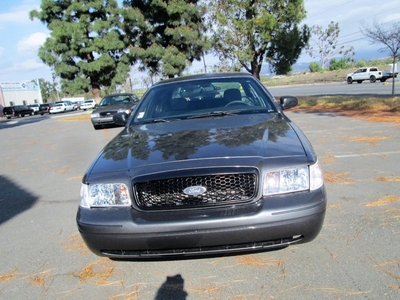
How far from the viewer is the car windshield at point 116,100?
595 inches

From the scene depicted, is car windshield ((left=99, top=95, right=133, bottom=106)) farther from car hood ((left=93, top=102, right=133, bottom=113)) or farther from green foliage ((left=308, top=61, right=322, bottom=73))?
green foliage ((left=308, top=61, right=322, bottom=73))

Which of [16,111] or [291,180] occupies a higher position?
[291,180]

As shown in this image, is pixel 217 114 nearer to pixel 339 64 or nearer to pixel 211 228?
pixel 211 228

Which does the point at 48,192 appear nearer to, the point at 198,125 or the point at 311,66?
the point at 198,125

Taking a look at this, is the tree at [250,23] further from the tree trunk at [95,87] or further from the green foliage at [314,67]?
the green foliage at [314,67]

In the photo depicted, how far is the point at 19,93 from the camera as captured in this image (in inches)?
2338

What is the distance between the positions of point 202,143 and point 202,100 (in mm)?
1497

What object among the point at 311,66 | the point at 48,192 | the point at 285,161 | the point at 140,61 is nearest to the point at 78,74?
the point at 140,61

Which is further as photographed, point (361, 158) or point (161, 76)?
point (161, 76)

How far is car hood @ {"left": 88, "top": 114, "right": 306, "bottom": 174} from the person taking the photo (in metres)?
2.52

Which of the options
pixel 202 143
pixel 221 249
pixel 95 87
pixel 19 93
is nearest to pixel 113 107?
pixel 202 143

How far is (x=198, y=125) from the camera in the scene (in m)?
3.40

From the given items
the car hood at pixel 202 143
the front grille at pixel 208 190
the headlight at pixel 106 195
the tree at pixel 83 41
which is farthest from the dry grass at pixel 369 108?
the tree at pixel 83 41

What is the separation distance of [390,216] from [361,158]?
102 inches
